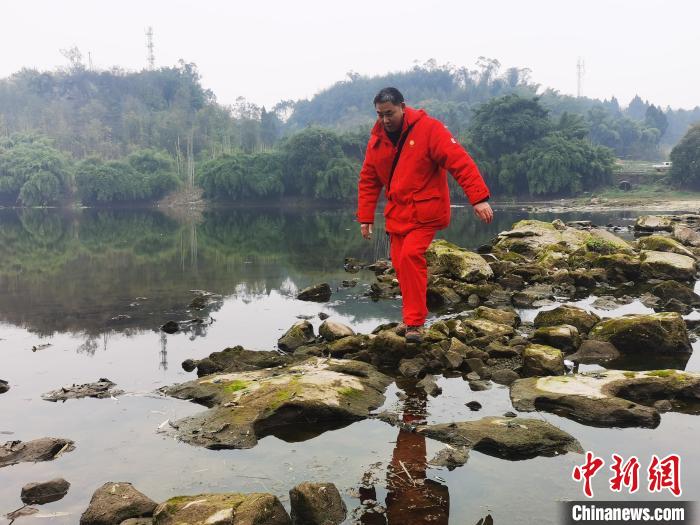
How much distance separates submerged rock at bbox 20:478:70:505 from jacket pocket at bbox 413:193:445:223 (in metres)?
3.80

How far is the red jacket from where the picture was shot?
5766mm

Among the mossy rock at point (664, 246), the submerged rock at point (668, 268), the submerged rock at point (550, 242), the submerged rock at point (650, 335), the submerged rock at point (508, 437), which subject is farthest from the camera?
the submerged rock at point (550, 242)

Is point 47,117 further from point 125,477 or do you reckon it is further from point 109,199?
point 125,477

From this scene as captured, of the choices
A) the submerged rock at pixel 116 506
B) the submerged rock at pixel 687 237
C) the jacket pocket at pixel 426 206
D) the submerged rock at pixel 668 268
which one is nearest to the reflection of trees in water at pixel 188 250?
the jacket pocket at pixel 426 206

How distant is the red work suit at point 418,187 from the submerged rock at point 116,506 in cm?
326

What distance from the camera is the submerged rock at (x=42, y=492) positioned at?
336cm

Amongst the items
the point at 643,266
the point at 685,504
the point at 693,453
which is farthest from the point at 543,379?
the point at 643,266

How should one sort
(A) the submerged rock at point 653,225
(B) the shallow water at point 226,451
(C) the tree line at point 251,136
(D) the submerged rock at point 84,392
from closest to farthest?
1. (B) the shallow water at point 226,451
2. (D) the submerged rock at point 84,392
3. (A) the submerged rock at point 653,225
4. (C) the tree line at point 251,136

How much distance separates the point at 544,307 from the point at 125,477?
6388 millimetres

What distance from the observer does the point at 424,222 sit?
605 cm

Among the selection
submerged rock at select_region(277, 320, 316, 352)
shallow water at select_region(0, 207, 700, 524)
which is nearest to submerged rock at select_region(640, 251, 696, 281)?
shallow water at select_region(0, 207, 700, 524)

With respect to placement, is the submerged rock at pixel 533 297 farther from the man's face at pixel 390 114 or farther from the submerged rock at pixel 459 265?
the man's face at pixel 390 114

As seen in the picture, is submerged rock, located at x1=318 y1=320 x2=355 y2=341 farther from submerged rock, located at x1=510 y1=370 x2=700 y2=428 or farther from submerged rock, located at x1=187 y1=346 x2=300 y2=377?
submerged rock, located at x1=510 y1=370 x2=700 y2=428

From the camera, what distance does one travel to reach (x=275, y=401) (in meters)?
4.45
